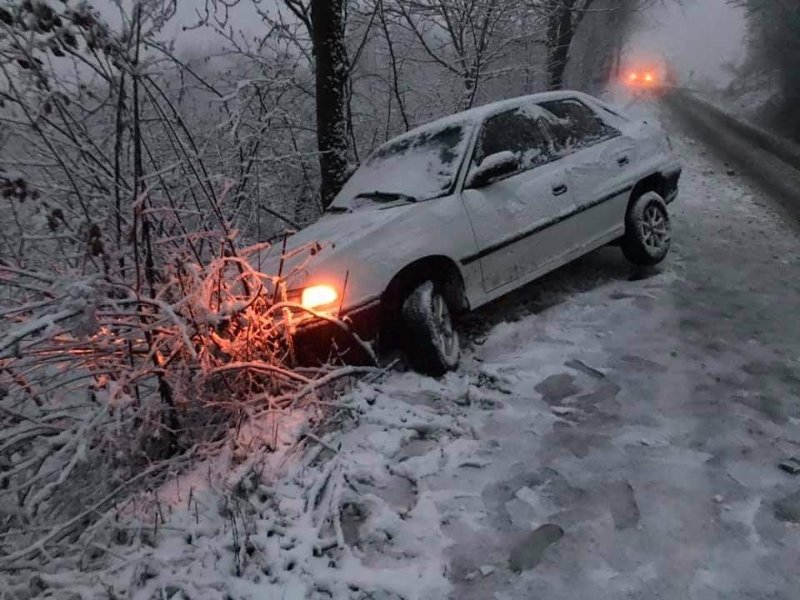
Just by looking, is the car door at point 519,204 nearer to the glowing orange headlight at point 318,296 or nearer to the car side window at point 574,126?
the car side window at point 574,126

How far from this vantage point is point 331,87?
22.1ft

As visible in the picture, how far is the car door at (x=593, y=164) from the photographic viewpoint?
5207mm

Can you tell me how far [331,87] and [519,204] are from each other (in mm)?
3188

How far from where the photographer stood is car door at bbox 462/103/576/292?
4477mm

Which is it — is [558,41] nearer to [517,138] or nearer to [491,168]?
[517,138]

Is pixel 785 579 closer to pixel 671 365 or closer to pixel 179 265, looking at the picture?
pixel 671 365

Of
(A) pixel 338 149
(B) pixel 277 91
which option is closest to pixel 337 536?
(A) pixel 338 149

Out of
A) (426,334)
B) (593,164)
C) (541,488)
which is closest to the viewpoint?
(541,488)

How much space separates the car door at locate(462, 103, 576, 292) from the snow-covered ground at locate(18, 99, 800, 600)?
0.62m

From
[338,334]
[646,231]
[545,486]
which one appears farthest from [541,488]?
[646,231]

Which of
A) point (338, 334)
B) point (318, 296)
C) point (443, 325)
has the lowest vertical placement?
point (443, 325)

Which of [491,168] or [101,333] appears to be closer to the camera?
[101,333]

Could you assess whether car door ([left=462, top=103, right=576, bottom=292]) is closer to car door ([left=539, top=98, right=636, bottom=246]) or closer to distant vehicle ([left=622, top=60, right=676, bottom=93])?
car door ([left=539, top=98, right=636, bottom=246])

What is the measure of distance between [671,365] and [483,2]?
9141 millimetres
